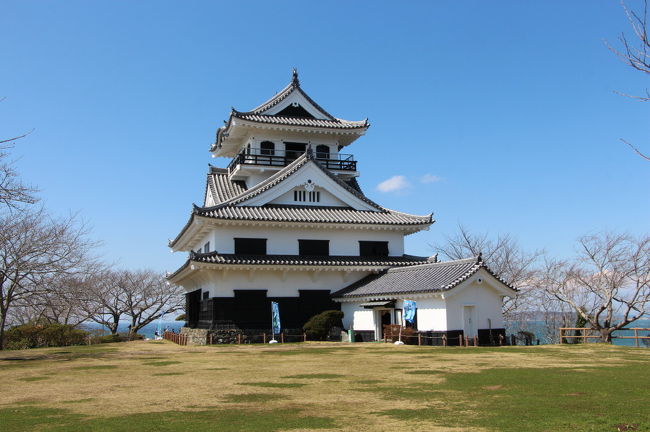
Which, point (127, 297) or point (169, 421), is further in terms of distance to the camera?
point (127, 297)

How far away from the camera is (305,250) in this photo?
34.9 meters

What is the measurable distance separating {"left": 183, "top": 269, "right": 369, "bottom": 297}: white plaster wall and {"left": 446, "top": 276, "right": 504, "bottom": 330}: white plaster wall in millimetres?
8983

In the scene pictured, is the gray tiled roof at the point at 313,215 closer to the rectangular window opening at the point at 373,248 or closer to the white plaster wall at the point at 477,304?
the rectangular window opening at the point at 373,248

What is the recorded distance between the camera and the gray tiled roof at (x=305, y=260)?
1222 inches

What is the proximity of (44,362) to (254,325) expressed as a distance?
41.6 ft

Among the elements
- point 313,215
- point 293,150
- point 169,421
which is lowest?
point 169,421

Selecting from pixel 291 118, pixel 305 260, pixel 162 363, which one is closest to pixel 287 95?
pixel 291 118

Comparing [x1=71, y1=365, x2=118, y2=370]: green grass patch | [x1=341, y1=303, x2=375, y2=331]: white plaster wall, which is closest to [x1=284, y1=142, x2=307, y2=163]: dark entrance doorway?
[x1=341, y1=303, x2=375, y2=331]: white plaster wall

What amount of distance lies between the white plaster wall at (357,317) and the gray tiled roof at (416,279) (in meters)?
0.79

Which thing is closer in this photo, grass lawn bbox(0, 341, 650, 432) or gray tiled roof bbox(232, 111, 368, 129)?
grass lawn bbox(0, 341, 650, 432)

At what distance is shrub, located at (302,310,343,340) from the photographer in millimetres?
31672

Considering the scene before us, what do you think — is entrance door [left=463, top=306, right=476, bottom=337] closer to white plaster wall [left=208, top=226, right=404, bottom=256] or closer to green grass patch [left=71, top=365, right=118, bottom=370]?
white plaster wall [left=208, top=226, right=404, bottom=256]

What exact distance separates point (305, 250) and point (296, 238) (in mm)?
912

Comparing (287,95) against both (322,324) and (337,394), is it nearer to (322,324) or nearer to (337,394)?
(322,324)
